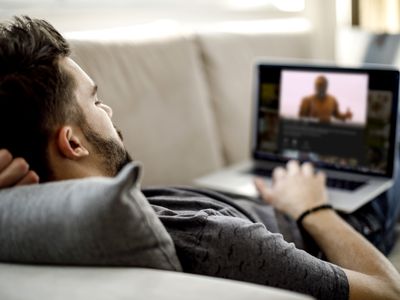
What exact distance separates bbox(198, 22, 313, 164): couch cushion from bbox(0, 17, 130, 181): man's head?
1.00 metres

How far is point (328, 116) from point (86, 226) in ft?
3.60

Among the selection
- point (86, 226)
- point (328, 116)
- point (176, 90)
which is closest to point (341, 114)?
point (328, 116)

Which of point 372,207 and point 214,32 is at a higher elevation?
point 214,32

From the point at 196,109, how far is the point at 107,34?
40 cm

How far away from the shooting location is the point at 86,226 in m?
0.73

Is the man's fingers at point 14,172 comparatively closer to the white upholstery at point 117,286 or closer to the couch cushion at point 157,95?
the white upholstery at point 117,286

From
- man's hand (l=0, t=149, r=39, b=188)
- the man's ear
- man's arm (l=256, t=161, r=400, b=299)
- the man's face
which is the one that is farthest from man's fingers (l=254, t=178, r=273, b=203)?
man's hand (l=0, t=149, r=39, b=188)

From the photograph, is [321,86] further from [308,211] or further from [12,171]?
[12,171]

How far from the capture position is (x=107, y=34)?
1693 mm

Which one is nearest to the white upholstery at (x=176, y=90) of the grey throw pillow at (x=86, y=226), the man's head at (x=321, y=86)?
the man's head at (x=321, y=86)

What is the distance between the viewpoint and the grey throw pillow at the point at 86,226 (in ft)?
2.37

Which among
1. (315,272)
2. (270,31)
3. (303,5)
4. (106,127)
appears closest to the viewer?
(315,272)

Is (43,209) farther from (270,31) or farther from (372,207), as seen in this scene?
(270,31)

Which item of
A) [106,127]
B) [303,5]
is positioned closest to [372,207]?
[106,127]
